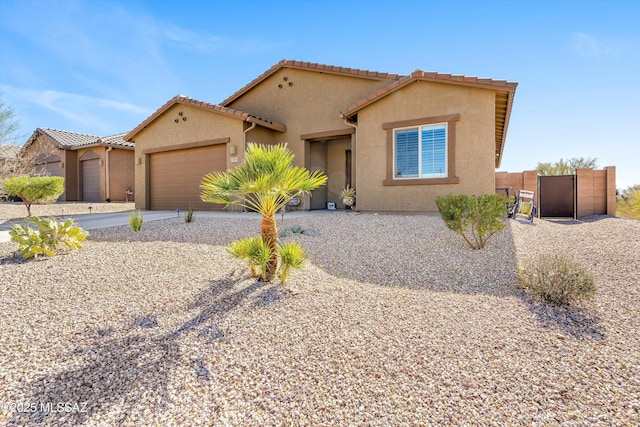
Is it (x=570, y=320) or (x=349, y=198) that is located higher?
(x=349, y=198)

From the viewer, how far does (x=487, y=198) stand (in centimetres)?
602

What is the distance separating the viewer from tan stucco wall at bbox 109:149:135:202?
19.5 metres

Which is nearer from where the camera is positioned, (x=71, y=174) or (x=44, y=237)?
(x=44, y=237)

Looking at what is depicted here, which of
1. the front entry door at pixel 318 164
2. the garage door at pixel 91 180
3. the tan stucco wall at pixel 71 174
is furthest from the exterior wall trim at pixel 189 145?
the tan stucco wall at pixel 71 174

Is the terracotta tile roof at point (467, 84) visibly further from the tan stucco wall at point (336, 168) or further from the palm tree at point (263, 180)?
the palm tree at point (263, 180)

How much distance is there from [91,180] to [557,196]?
26.2 meters

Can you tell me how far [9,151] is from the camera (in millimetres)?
13172

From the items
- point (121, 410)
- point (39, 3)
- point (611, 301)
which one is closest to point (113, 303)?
point (121, 410)

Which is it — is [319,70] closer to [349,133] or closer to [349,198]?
[349,133]

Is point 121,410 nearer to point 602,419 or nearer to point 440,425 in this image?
point 440,425

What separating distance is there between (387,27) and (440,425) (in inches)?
455

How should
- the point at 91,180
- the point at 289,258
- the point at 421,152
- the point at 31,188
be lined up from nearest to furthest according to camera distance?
the point at 289,258, the point at 421,152, the point at 31,188, the point at 91,180

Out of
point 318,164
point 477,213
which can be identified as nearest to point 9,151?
point 318,164

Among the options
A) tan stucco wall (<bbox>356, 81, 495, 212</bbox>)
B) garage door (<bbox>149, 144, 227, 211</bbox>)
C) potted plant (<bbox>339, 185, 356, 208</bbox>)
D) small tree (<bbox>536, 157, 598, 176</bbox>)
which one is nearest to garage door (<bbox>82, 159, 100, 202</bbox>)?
garage door (<bbox>149, 144, 227, 211</bbox>)
